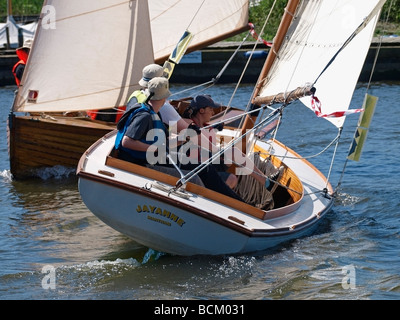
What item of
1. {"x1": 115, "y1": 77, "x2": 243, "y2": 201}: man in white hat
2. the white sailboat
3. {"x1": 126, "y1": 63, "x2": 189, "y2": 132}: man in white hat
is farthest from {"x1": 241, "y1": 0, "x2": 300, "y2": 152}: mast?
{"x1": 115, "y1": 77, "x2": 243, "y2": 201}: man in white hat

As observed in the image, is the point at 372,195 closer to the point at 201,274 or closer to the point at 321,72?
the point at 321,72

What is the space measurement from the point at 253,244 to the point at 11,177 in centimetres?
563

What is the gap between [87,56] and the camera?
1198 centimetres

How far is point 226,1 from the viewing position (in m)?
13.1

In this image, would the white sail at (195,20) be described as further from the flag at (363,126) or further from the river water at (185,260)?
the flag at (363,126)

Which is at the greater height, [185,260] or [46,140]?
[46,140]

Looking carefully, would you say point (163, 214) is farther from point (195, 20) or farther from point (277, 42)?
point (195, 20)

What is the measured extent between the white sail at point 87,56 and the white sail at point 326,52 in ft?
10.2

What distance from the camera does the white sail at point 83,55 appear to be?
11844mm

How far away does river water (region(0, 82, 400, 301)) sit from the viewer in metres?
7.60

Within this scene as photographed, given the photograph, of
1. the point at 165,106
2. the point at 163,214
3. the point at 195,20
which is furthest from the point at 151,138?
the point at 195,20

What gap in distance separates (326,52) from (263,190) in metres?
1.59

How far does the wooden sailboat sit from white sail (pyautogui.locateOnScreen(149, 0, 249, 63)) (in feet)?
3.26

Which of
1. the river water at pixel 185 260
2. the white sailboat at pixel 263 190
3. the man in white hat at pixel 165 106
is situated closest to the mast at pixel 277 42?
the white sailboat at pixel 263 190
